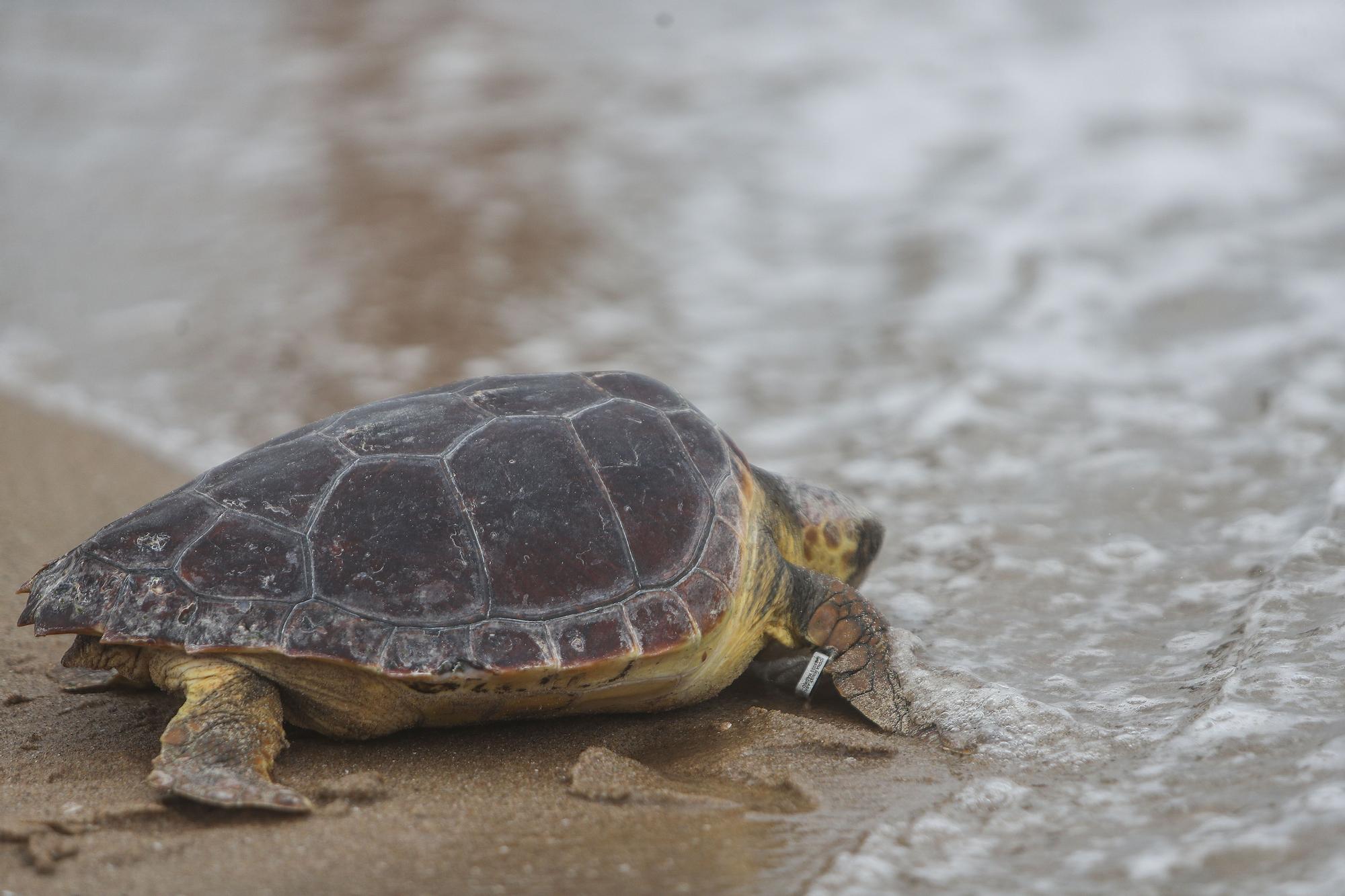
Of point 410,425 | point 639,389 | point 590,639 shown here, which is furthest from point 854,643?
point 410,425

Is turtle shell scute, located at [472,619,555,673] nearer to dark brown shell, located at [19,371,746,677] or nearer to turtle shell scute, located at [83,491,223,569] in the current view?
dark brown shell, located at [19,371,746,677]

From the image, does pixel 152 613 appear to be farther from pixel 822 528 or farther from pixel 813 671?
pixel 822 528

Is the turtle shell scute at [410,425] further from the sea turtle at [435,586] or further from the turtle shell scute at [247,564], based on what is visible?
the turtle shell scute at [247,564]

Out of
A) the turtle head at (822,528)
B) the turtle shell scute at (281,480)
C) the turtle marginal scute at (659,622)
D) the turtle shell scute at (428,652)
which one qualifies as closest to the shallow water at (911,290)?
the turtle head at (822,528)

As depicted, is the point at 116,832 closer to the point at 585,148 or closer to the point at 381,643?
the point at 381,643

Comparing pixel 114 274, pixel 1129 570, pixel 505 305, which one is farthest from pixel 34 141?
pixel 1129 570
